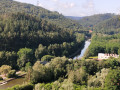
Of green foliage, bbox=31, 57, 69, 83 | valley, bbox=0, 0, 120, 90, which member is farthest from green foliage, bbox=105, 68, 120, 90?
green foliage, bbox=31, 57, 69, 83

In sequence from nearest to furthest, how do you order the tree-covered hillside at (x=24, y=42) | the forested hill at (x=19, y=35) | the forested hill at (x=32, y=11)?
the tree-covered hillside at (x=24, y=42), the forested hill at (x=19, y=35), the forested hill at (x=32, y=11)

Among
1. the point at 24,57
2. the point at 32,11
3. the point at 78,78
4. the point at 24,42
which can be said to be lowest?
the point at 78,78

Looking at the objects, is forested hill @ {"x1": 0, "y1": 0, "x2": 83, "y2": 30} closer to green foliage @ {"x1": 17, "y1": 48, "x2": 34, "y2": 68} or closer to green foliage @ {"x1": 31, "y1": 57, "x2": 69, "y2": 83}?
green foliage @ {"x1": 17, "y1": 48, "x2": 34, "y2": 68}

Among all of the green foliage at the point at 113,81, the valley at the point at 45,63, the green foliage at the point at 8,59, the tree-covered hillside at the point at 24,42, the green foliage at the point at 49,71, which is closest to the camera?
the green foliage at the point at 113,81

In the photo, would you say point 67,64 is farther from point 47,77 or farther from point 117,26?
point 117,26

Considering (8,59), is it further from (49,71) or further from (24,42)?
(49,71)

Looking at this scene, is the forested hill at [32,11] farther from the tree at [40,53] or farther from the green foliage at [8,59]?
the green foliage at [8,59]

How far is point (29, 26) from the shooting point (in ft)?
213

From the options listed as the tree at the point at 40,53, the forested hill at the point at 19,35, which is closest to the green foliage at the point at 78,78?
the tree at the point at 40,53

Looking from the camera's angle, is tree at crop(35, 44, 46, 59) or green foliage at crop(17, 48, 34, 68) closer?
green foliage at crop(17, 48, 34, 68)

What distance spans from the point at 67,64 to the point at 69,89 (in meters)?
15.2

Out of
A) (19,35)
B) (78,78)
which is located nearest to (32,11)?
(19,35)

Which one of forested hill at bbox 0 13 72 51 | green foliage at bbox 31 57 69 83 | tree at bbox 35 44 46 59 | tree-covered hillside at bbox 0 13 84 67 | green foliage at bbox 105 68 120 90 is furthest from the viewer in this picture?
forested hill at bbox 0 13 72 51

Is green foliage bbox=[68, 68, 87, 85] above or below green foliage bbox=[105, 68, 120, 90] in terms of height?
below
